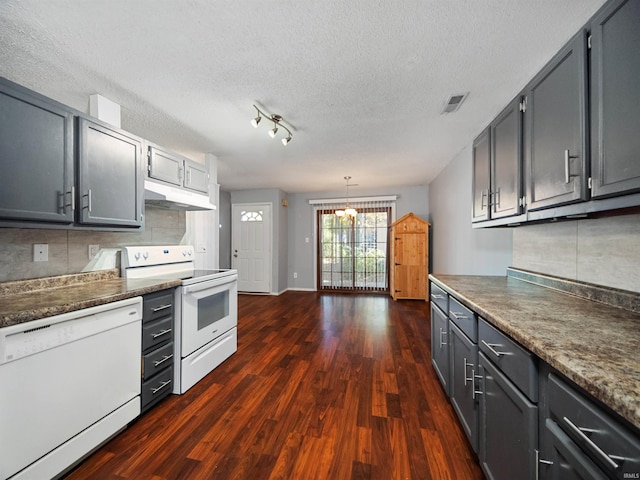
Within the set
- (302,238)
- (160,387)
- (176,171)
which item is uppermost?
(176,171)

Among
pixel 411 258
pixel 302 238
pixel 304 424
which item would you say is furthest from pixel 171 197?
pixel 411 258

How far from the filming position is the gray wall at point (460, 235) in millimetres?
2553

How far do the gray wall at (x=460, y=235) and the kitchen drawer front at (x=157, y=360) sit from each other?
10.1 ft

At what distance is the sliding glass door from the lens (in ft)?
19.1

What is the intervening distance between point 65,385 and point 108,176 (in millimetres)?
1364

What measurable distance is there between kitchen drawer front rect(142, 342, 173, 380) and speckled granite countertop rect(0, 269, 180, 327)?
46 centimetres

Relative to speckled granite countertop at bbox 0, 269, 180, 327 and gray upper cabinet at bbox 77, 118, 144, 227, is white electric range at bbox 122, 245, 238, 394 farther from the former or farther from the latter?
gray upper cabinet at bbox 77, 118, 144, 227

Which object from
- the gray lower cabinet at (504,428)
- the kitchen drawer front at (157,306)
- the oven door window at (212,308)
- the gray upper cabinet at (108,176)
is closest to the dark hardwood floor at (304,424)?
the gray lower cabinet at (504,428)

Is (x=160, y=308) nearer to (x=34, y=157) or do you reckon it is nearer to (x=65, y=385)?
(x=65, y=385)

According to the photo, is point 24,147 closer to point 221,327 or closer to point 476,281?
point 221,327

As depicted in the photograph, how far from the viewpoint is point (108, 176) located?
1842 mm

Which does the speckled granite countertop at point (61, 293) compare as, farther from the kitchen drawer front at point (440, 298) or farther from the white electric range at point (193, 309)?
the kitchen drawer front at point (440, 298)

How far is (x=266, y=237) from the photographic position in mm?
5625

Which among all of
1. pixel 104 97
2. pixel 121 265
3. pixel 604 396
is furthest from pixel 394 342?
pixel 104 97
